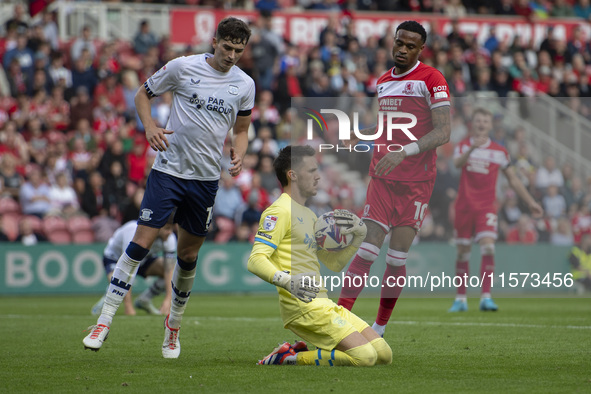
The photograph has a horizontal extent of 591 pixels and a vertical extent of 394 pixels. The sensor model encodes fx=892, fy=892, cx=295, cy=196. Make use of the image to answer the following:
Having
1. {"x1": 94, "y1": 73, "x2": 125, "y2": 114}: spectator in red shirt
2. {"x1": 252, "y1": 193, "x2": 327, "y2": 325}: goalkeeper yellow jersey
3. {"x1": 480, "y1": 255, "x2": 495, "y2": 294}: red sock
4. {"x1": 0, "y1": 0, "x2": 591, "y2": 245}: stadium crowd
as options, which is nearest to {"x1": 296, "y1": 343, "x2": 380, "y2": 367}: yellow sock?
{"x1": 252, "y1": 193, "x2": 327, "y2": 325}: goalkeeper yellow jersey

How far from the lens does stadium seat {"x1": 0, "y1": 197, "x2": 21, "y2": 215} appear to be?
16.5m

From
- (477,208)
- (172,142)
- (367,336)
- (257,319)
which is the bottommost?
(257,319)

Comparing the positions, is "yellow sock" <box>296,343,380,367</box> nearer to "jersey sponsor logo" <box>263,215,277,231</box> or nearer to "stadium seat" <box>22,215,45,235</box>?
"jersey sponsor logo" <box>263,215,277,231</box>

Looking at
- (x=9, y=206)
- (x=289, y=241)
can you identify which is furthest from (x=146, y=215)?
(x=9, y=206)

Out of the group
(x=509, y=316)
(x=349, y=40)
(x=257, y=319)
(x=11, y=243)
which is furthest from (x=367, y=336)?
(x=349, y=40)

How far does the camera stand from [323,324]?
644cm

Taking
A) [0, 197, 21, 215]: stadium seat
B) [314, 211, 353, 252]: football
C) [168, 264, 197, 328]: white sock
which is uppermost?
[314, 211, 353, 252]: football

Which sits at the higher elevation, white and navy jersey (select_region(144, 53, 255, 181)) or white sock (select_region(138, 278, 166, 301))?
white and navy jersey (select_region(144, 53, 255, 181))

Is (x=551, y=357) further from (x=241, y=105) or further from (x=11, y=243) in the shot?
(x=11, y=243)

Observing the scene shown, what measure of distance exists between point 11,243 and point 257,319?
661 cm

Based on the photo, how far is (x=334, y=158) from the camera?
12.6 metres

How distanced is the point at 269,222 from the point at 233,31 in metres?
1.58

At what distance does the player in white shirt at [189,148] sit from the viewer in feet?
22.8

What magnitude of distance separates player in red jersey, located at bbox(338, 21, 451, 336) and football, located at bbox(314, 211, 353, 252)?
1480 mm
